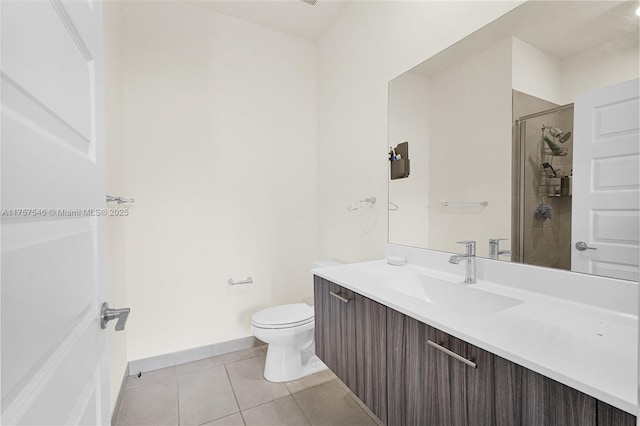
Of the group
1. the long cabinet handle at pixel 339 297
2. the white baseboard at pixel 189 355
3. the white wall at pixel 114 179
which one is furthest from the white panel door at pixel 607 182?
the white baseboard at pixel 189 355

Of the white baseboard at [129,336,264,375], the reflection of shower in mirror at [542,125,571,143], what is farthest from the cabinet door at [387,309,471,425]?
the white baseboard at [129,336,264,375]

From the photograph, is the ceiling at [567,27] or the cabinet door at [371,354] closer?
the ceiling at [567,27]

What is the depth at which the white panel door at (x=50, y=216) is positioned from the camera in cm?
36

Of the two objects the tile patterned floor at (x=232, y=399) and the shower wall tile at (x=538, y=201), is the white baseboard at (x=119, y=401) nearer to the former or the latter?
the tile patterned floor at (x=232, y=399)

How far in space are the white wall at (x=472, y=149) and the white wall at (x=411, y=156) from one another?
46mm

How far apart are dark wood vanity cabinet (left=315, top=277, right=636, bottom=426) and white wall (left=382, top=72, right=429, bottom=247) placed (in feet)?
2.01

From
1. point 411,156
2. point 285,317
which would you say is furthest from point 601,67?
point 285,317

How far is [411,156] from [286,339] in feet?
4.53

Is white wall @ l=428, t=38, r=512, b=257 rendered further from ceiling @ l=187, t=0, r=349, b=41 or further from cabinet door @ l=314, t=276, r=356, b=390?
ceiling @ l=187, t=0, r=349, b=41

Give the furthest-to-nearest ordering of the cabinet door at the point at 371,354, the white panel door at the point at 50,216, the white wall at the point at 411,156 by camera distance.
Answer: the white wall at the point at 411,156
the cabinet door at the point at 371,354
the white panel door at the point at 50,216

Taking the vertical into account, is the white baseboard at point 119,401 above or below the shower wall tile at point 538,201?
below

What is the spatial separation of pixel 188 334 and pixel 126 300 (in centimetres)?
51

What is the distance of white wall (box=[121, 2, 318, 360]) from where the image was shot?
2105mm

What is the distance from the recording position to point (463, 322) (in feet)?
2.89
